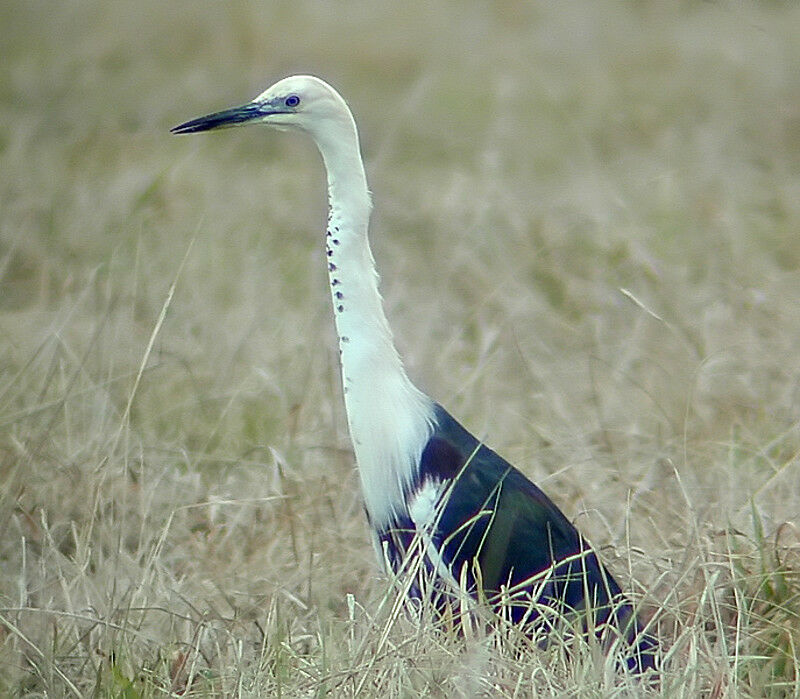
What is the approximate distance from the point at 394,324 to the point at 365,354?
2.12 meters

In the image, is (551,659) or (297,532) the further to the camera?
(297,532)

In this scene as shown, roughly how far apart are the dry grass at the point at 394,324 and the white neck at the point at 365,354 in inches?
9.9

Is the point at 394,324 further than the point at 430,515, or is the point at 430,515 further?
the point at 394,324

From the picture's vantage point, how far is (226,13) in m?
9.20

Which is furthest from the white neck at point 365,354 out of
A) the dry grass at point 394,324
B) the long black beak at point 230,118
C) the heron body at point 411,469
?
the dry grass at point 394,324

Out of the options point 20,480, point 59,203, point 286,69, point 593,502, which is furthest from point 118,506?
point 286,69

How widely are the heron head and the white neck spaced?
0.02m

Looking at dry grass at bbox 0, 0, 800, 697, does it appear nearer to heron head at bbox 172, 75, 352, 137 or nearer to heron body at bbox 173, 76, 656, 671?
heron body at bbox 173, 76, 656, 671

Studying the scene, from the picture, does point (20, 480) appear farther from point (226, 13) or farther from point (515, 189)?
point (226, 13)

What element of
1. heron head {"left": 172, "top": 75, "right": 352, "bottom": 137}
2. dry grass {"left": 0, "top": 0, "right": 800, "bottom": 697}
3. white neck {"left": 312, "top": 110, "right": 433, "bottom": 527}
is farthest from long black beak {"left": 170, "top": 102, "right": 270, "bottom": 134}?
dry grass {"left": 0, "top": 0, "right": 800, "bottom": 697}

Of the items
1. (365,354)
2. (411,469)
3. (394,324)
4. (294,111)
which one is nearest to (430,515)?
(411,469)

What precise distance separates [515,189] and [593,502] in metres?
3.30

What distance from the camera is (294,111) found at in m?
2.79

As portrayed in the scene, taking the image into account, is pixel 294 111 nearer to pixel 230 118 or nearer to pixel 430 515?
pixel 230 118
